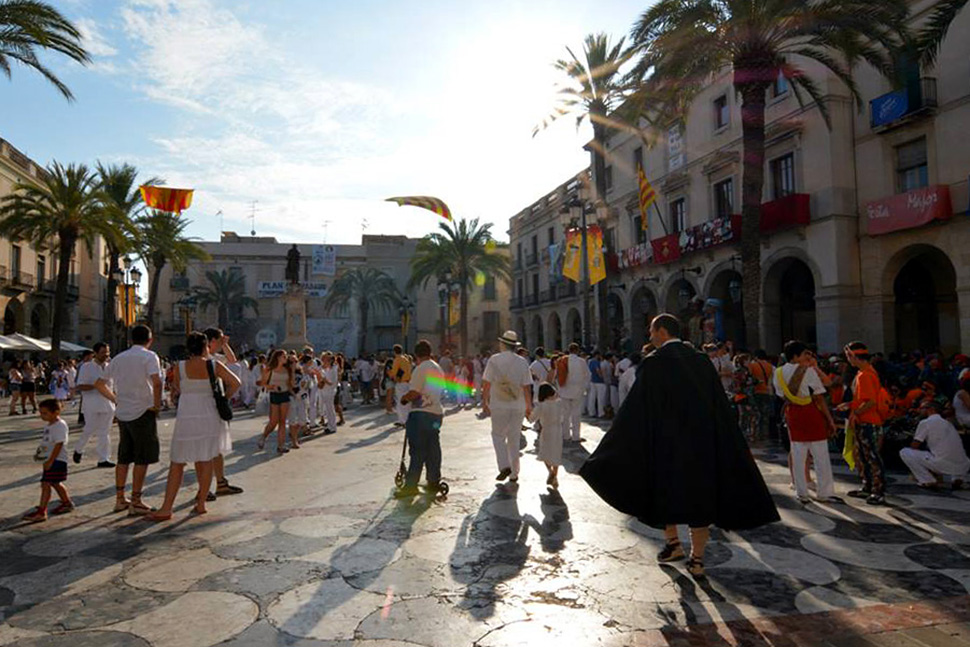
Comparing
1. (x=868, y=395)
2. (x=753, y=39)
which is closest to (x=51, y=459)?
(x=868, y=395)

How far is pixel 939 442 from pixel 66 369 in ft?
74.5

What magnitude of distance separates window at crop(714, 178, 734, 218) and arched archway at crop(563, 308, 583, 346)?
13.6 m

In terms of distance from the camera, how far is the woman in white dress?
19.1 feet

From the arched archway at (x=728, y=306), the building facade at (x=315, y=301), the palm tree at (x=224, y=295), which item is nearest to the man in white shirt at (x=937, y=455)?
the arched archway at (x=728, y=306)

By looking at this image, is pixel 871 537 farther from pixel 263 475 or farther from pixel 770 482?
pixel 263 475

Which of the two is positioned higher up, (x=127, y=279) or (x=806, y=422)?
(x=127, y=279)

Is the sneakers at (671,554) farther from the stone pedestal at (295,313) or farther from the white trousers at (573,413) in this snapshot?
the stone pedestal at (295,313)

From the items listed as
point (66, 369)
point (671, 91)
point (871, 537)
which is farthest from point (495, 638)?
point (66, 369)

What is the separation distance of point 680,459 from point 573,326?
35373 millimetres

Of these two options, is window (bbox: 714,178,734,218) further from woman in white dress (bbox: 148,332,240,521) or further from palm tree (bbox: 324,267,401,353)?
palm tree (bbox: 324,267,401,353)

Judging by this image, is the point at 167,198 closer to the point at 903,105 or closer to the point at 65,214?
the point at 65,214

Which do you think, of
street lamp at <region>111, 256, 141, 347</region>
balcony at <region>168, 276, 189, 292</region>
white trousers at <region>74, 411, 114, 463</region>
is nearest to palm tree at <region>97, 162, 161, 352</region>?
street lamp at <region>111, 256, 141, 347</region>

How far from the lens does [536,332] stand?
4378 cm

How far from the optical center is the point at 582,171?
38.1 metres
